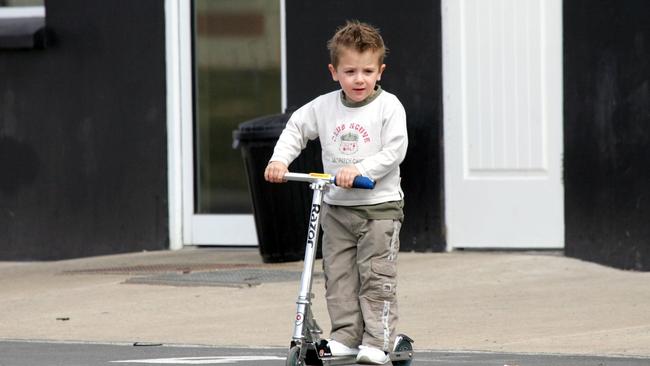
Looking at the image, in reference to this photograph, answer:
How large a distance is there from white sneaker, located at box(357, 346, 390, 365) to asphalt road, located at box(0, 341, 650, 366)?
108 centimetres

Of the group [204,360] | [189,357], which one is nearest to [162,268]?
[189,357]

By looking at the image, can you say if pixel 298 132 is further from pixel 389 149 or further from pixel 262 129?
pixel 262 129

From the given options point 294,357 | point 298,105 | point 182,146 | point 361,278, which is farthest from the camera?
point 182,146

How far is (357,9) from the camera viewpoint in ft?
39.8

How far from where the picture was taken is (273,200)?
1155 centimetres

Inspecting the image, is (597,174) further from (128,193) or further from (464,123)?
(128,193)

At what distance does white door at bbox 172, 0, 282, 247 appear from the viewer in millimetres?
12867

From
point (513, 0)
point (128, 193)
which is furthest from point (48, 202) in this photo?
point (513, 0)

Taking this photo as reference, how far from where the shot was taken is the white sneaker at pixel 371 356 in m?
6.12

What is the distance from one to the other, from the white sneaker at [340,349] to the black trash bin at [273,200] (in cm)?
527

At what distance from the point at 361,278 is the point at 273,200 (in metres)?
5.29

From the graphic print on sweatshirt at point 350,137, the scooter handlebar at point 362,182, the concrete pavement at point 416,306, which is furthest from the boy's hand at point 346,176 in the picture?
the concrete pavement at point 416,306

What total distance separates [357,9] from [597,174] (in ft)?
8.09

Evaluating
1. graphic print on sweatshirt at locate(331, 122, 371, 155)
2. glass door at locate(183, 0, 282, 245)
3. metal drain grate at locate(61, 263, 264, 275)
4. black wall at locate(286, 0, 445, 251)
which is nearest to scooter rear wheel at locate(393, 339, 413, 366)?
graphic print on sweatshirt at locate(331, 122, 371, 155)
